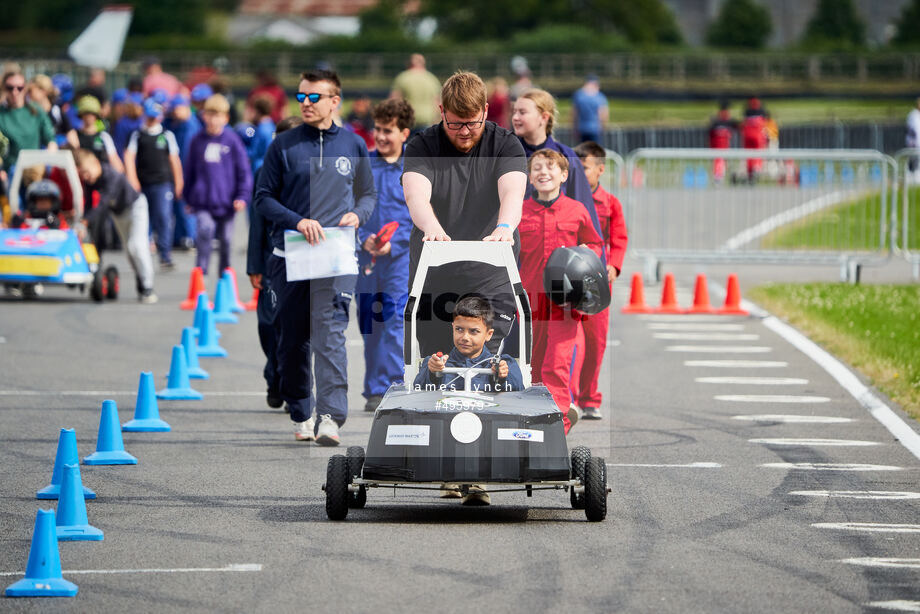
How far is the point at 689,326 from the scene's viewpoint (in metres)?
17.8

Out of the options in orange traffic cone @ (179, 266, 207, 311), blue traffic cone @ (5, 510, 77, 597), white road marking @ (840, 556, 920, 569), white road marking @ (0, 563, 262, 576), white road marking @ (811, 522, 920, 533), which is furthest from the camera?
orange traffic cone @ (179, 266, 207, 311)

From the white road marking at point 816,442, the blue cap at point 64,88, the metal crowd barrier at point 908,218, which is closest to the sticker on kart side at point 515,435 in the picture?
the white road marking at point 816,442

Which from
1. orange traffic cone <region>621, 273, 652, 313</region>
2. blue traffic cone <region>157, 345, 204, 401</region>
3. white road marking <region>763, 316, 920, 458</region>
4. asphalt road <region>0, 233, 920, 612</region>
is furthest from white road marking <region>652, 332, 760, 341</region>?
blue traffic cone <region>157, 345, 204, 401</region>

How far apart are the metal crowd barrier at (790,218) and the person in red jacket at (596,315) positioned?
8.16 m

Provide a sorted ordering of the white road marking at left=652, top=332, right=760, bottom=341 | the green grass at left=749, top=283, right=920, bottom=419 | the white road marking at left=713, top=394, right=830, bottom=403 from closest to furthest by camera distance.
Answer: the white road marking at left=713, top=394, right=830, bottom=403 → the green grass at left=749, top=283, right=920, bottom=419 → the white road marking at left=652, top=332, right=760, bottom=341

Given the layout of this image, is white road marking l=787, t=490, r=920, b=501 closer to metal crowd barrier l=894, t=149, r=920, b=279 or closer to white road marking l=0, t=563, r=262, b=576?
white road marking l=0, t=563, r=262, b=576

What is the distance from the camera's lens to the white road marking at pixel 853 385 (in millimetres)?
11047

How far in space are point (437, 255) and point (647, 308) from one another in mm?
10578

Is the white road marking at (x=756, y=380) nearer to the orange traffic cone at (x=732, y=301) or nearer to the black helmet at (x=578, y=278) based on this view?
the black helmet at (x=578, y=278)

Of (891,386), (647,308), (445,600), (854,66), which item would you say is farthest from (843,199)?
(854,66)

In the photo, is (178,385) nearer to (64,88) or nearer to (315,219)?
(315,219)

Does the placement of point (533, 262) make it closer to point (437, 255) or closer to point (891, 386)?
point (437, 255)

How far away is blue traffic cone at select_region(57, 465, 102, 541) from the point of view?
25.6ft

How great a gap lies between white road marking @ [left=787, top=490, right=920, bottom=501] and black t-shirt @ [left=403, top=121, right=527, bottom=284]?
2104 mm
